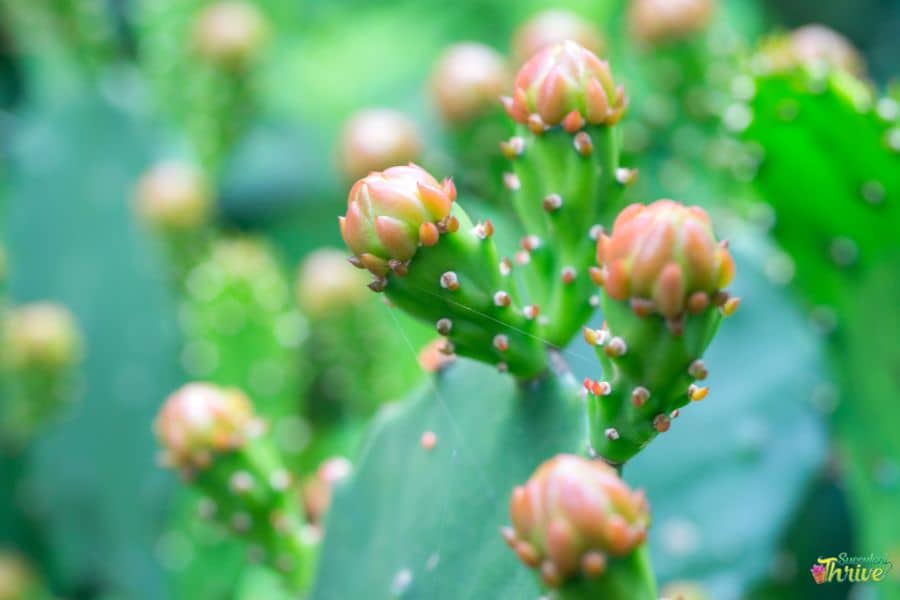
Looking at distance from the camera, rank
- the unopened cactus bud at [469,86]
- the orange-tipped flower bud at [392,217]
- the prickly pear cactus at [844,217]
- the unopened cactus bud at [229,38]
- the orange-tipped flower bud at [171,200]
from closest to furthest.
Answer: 1. the orange-tipped flower bud at [392,217]
2. the prickly pear cactus at [844,217]
3. the unopened cactus bud at [469,86]
4. the orange-tipped flower bud at [171,200]
5. the unopened cactus bud at [229,38]

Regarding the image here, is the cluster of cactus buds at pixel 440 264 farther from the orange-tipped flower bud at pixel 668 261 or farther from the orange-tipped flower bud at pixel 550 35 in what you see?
the orange-tipped flower bud at pixel 550 35

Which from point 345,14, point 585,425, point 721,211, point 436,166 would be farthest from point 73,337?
point 345,14

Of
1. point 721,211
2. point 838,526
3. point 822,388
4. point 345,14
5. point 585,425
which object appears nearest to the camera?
point 585,425

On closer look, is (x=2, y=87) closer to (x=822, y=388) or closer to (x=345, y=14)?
(x=345, y=14)

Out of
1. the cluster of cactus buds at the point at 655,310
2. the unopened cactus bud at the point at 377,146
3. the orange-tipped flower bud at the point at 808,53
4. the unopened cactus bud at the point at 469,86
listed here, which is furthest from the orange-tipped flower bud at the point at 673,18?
the cluster of cactus buds at the point at 655,310

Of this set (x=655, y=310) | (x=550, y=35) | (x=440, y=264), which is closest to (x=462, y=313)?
(x=440, y=264)

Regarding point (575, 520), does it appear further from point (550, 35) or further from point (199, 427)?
point (550, 35)

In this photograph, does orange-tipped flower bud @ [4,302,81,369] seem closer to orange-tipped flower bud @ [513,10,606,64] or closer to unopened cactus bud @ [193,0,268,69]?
unopened cactus bud @ [193,0,268,69]
